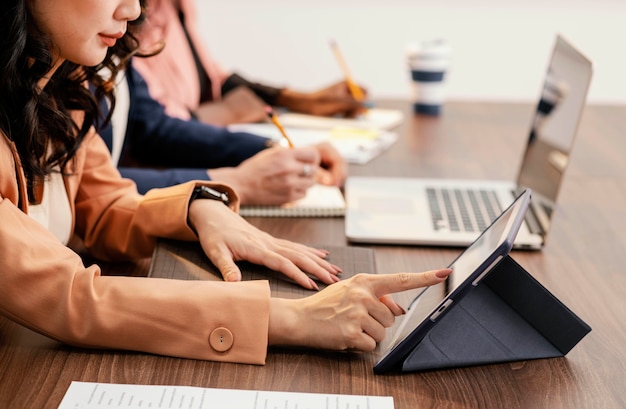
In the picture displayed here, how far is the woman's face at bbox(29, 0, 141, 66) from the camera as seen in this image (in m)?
1.03

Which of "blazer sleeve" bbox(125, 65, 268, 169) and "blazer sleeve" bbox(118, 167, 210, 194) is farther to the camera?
"blazer sleeve" bbox(125, 65, 268, 169)

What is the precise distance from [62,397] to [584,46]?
3528mm

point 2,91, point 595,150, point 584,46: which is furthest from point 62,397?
point 584,46

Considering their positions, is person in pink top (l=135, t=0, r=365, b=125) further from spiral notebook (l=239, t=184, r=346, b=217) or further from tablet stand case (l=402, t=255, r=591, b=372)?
tablet stand case (l=402, t=255, r=591, b=372)

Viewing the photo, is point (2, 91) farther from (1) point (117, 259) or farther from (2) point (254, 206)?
(2) point (254, 206)

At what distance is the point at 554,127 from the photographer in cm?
156

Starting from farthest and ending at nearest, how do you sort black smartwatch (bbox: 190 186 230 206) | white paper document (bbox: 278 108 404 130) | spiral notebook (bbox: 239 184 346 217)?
1. white paper document (bbox: 278 108 404 130)
2. spiral notebook (bbox: 239 184 346 217)
3. black smartwatch (bbox: 190 186 230 206)

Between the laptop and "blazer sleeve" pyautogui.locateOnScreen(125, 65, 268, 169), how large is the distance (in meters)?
0.28

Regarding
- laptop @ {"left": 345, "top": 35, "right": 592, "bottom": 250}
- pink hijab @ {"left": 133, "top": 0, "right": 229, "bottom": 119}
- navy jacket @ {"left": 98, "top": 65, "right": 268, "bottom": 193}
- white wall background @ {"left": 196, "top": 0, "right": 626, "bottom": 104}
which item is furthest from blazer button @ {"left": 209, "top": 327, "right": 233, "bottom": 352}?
white wall background @ {"left": 196, "top": 0, "right": 626, "bottom": 104}

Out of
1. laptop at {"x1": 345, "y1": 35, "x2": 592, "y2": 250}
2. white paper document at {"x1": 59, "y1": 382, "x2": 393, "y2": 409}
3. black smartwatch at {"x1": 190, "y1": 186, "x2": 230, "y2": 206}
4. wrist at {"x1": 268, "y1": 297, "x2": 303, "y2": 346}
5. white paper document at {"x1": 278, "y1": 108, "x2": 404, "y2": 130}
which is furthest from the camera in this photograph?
white paper document at {"x1": 278, "y1": 108, "x2": 404, "y2": 130}

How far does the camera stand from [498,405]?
920 mm

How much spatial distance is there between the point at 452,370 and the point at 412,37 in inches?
125

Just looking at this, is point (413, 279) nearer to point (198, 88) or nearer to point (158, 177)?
point (158, 177)

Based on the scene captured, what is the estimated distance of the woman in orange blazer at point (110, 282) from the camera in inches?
38.7
